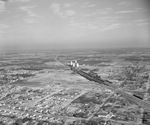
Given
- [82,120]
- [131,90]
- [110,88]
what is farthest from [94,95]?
[82,120]

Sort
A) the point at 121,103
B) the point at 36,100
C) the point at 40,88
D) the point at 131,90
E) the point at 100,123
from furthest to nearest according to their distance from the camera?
the point at 40,88 → the point at 131,90 → the point at 36,100 → the point at 121,103 → the point at 100,123

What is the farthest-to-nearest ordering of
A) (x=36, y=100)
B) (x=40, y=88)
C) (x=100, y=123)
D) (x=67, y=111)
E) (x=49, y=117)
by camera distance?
1. (x=40, y=88)
2. (x=36, y=100)
3. (x=67, y=111)
4. (x=49, y=117)
5. (x=100, y=123)

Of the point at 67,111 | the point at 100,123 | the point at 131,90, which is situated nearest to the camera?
the point at 100,123

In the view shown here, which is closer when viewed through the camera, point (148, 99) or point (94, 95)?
point (148, 99)

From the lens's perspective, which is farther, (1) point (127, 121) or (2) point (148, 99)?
(2) point (148, 99)

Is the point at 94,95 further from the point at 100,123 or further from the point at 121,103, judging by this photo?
the point at 100,123

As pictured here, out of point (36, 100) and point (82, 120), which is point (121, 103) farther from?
point (36, 100)

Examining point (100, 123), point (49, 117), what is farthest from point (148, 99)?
point (49, 117)

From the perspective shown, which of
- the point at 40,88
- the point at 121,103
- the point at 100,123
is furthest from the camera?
the point at 40,88
